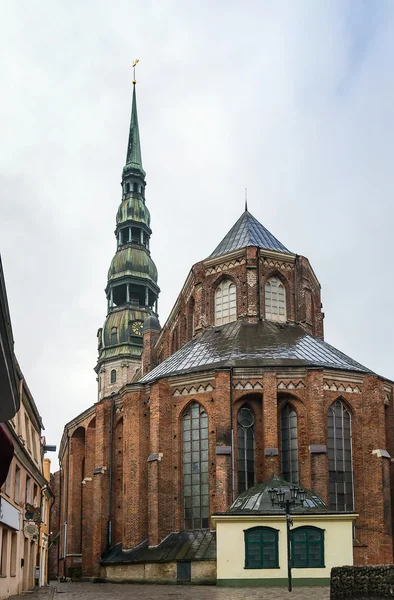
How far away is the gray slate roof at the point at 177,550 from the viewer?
3769 centimetres

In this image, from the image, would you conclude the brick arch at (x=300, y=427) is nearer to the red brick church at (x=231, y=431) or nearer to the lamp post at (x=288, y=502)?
the red brick church at (x=231, y=431)

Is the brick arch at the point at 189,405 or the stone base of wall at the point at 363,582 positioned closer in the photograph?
the stone base of wall at the point at 363,582

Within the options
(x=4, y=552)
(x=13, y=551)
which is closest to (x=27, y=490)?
(x=13, y=551)

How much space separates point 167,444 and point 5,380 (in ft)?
105

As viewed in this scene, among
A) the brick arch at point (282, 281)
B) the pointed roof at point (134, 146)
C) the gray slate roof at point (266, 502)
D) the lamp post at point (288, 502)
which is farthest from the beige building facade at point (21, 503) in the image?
the pointed roof at point (134, 146)

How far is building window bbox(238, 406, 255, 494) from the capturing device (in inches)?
1581

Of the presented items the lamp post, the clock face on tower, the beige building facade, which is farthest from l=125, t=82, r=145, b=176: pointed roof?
the lamp post

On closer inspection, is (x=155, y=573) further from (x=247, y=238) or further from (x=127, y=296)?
(x=127, y=296)

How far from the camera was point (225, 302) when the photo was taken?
50.1m

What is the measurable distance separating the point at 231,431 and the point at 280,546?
27.8 feet

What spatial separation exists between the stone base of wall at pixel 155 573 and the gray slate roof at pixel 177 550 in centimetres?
26

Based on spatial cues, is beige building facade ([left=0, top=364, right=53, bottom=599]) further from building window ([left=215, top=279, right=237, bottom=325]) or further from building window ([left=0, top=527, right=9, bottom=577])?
building window ([left=215, top=279, right=237, bottom=325])

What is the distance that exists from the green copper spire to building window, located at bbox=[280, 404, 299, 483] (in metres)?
53.9

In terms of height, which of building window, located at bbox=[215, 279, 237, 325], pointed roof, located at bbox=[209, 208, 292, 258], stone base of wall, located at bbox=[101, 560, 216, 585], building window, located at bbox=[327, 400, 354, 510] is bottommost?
stone base of wall, located at bbox=[101, 560, 216, 585]
